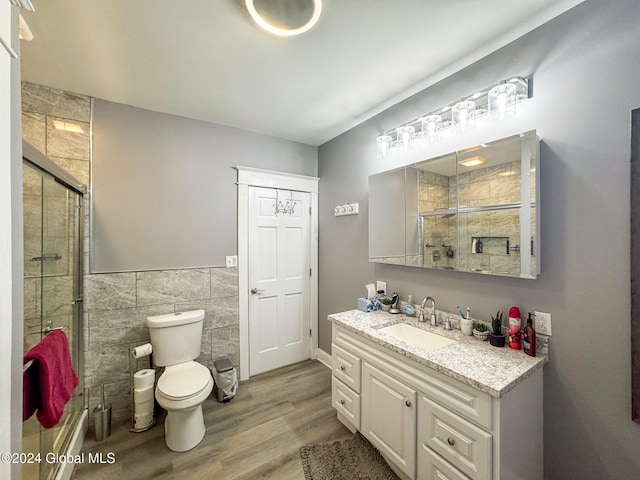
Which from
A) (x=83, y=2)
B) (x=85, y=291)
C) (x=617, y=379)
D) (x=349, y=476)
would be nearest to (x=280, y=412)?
(x=349, y=476)

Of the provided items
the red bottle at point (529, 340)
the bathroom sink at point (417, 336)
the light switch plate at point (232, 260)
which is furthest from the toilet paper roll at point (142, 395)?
the red bottle at point (529, 340)

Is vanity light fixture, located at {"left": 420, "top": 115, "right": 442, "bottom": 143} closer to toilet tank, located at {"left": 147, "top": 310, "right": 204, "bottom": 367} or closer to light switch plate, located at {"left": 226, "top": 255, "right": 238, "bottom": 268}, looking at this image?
light switch plate, located at {"left": 226, "top": 255, "right": 238, "bottom": 268}

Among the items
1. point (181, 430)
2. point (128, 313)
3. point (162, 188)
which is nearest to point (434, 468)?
point (181, 430)

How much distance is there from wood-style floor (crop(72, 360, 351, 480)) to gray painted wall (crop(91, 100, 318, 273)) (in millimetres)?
1285

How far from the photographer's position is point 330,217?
296cm

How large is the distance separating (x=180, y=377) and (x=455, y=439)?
1837 mm

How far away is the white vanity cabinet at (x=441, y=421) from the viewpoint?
3.69 feet

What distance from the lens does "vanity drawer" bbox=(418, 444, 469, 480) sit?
4.00 feet

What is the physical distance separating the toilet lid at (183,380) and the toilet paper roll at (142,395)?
20 centimetres

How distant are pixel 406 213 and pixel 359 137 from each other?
0.99 metres

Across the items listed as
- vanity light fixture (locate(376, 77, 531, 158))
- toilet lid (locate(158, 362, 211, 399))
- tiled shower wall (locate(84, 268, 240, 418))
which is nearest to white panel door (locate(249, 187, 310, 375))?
tiled shower wall (locate(84, 268, 240, 418))

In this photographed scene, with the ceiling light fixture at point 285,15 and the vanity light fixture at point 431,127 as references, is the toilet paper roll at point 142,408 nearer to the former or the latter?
the ceiling light fixture at point 285,15

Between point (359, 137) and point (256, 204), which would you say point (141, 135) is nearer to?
point (256, 204)

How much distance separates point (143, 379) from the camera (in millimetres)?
1988
